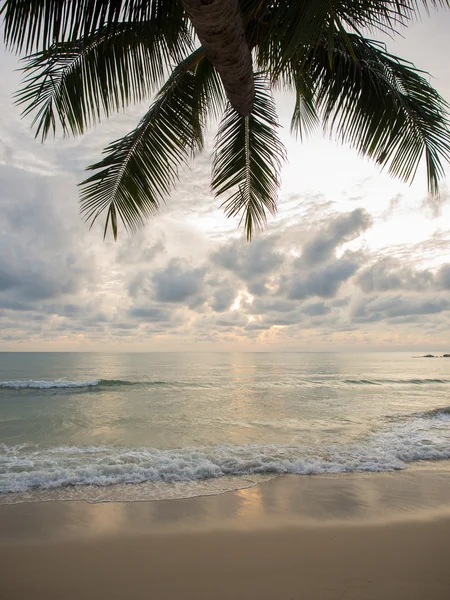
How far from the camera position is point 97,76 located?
11.6 ft

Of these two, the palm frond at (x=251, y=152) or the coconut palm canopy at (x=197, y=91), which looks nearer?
the coconut palm canopy at (x=197, y=91)

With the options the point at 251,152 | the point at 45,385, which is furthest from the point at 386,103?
the point at 45,385

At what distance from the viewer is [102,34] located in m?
3.12

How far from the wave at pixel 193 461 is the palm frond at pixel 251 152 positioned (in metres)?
4.80

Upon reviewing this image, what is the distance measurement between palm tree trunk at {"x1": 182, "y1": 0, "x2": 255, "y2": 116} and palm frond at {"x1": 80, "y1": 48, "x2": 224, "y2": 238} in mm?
1241

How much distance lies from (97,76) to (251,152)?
6.25 feet

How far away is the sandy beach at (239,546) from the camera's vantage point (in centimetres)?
330

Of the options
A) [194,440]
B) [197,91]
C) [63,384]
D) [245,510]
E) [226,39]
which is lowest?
[63,384]

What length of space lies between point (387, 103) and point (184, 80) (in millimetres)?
2208

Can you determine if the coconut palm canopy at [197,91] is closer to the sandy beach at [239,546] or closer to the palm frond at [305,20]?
the palm frond at [305,20]

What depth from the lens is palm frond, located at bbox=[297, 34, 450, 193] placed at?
379 cm

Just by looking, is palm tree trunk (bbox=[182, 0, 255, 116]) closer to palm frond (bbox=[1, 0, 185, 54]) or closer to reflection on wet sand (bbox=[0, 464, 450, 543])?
palm frond (bbox=[1, 0, 185, 54])

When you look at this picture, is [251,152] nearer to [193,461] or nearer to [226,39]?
[226,39]

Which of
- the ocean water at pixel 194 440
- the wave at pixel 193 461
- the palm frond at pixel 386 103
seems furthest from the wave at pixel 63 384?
the palm frond at pixel 386 103
